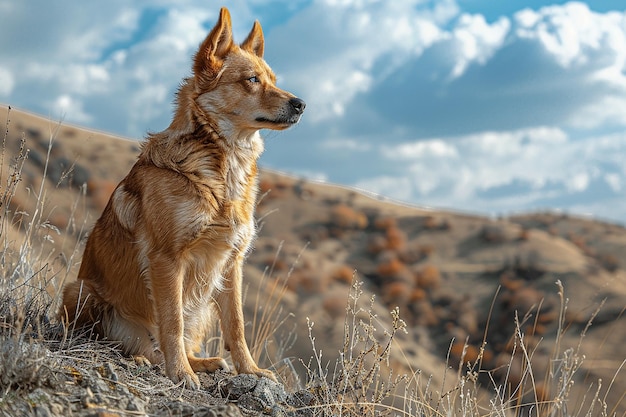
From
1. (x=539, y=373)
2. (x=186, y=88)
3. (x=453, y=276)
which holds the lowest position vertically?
(x=539, y=373)

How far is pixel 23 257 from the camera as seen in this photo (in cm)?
553

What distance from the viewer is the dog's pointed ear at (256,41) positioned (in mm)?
5375

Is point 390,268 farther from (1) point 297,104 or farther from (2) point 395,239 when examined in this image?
(1) point 297,104

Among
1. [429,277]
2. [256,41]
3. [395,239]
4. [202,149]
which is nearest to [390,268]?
[429,277]

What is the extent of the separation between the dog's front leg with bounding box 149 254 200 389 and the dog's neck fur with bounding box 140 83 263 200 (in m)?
0.61

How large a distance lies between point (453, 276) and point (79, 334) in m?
30.5

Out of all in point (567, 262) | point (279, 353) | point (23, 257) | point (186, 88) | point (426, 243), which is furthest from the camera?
point (426, 243)

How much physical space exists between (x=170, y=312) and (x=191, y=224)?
1.91 feet

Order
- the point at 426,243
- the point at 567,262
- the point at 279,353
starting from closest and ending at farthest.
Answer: the point at 279,353 → the point at 567,262 → the point at 426,243

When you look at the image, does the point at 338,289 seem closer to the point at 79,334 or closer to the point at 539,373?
the point at 539,373

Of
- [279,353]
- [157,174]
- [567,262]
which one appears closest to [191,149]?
[157,174]

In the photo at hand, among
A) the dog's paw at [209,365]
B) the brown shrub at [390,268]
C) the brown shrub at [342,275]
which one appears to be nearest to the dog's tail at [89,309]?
the dog's paw at [209,365]

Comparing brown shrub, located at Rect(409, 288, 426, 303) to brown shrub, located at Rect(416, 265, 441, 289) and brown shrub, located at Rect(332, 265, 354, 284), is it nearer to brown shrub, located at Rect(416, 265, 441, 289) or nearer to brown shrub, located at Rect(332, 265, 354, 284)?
brown shrub, located at Rect(416, 265, 441, 289)

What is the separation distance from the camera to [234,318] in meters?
4.70
